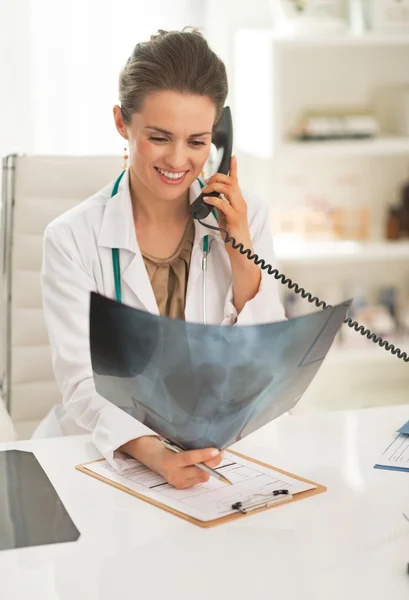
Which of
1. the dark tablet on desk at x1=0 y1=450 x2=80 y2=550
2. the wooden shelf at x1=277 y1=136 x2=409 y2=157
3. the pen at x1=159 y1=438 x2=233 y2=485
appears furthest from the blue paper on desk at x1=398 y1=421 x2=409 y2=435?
the wooden shelf at x1=277 y1=136 x2=409 y2=157

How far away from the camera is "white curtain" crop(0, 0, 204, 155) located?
3016 millimetres

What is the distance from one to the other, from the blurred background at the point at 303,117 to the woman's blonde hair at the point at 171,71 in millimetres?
1489

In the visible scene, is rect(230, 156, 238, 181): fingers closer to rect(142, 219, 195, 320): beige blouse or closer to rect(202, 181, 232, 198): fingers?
rect(202, 181, 232, 198): fingers

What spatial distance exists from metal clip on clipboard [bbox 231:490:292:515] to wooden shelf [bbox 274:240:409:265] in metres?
2.12

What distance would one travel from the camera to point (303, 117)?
3.39 meters

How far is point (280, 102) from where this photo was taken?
3197mm

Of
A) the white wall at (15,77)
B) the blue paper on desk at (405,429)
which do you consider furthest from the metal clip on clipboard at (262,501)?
the white wall at (15,77)

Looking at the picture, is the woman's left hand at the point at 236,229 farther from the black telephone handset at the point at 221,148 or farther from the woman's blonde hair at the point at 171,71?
the woman's blonde hair at the point at 171,71

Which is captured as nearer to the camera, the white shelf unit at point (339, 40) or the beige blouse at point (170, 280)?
the beige blouse at point (170, 280)

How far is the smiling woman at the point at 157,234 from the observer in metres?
1.58

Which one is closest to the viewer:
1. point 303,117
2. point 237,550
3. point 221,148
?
point 237,550

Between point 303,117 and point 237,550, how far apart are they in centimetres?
265

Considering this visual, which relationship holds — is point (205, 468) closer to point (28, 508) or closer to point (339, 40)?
point (28, 508)

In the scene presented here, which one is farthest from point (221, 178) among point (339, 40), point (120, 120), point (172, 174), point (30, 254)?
point (339, 40)
